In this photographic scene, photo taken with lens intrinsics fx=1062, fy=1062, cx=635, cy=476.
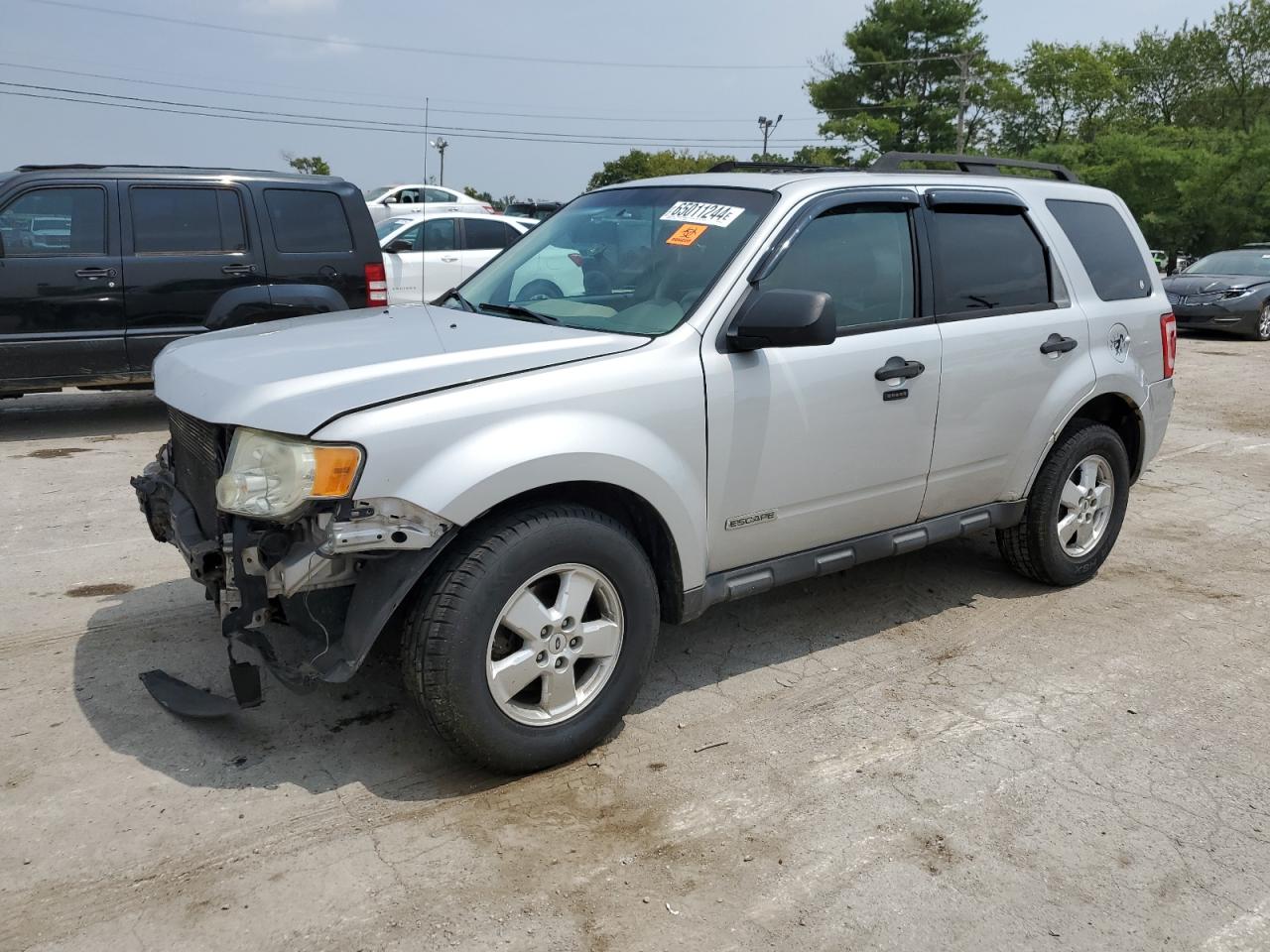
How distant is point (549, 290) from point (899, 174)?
155 cm

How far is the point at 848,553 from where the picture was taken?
4.11 metres

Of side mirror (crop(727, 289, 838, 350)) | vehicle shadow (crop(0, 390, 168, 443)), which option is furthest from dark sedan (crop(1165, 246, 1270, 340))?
side mirror (crop(727, 289, 838, 350))

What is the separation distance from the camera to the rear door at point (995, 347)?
4297 millimetres

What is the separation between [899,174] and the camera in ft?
14.4

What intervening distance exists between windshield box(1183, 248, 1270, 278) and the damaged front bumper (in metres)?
17.8

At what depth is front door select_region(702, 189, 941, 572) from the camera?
363 centimetres

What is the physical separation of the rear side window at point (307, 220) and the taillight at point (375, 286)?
243 millimetres

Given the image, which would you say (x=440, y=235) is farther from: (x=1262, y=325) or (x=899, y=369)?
(x=1262, y=325)

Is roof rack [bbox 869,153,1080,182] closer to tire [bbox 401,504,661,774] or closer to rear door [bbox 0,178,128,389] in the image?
tire [bbox 401,504,661,774]

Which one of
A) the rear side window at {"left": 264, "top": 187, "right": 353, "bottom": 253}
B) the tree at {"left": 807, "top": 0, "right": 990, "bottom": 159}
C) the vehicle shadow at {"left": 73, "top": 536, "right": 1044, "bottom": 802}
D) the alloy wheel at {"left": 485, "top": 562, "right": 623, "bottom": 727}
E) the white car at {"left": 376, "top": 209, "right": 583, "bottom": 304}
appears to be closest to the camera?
the alloy wheel at {"left": 485, "top": 562, "right": 623, "bottom": 727}

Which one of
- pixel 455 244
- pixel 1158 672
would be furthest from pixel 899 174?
pixel 455 244

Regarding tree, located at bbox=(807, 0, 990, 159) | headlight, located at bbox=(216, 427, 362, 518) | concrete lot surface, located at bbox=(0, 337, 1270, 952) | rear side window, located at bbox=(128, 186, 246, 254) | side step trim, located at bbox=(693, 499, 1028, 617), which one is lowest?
concrete lot surface, located at bbox=(0, 337, 1270, 952)

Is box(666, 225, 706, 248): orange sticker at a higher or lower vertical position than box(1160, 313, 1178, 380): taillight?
higher

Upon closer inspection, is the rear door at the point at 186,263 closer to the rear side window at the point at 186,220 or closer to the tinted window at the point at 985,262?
the rear side window at the point at 186,220
